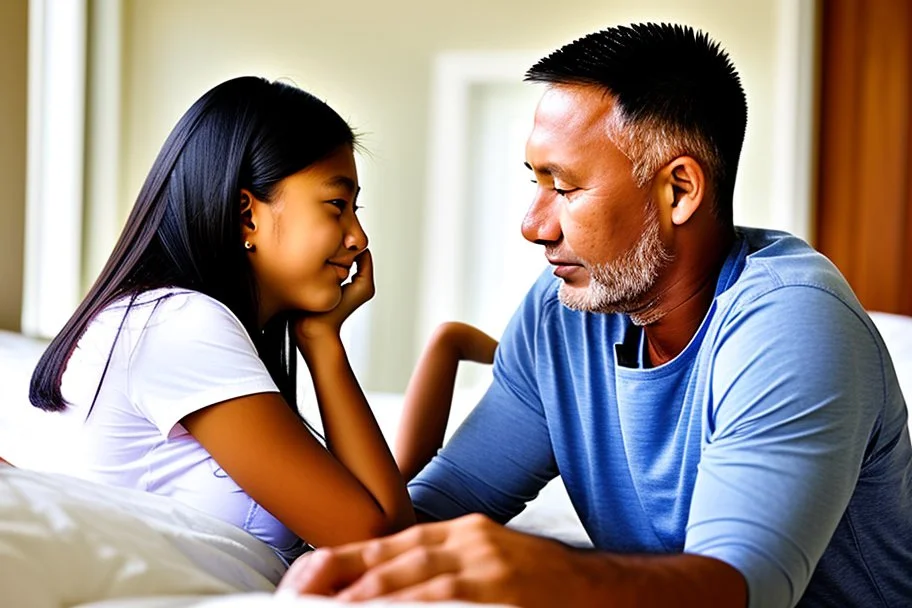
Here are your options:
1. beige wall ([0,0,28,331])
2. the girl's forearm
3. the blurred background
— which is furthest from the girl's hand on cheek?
the blurred background

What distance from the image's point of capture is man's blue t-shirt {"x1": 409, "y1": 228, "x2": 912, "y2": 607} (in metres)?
1.03

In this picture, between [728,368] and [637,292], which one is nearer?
[728,368]

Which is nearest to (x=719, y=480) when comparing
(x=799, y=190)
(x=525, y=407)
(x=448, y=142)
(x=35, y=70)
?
(x=525, y=407)

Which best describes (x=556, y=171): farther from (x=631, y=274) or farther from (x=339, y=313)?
(x=339, y=313)

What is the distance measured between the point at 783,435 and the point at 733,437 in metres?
0.05

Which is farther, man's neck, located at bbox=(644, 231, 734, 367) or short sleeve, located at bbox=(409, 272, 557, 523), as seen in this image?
short sleeve, located at bbox=(409, 272, 557, 523)

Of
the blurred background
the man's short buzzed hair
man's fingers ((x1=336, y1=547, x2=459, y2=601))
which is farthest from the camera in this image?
the blurred background

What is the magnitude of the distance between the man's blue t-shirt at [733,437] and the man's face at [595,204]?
9cm

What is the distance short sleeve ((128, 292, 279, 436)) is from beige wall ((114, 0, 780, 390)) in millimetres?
3709

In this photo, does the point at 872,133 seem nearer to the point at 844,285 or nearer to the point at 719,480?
the point at 844,285

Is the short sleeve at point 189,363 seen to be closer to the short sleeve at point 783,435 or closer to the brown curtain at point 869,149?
the short sleeve at point 783,435

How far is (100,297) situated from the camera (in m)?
1.49

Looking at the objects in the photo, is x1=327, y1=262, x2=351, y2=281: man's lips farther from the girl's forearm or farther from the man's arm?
the man's arm

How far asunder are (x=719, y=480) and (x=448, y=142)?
13.7 feet
